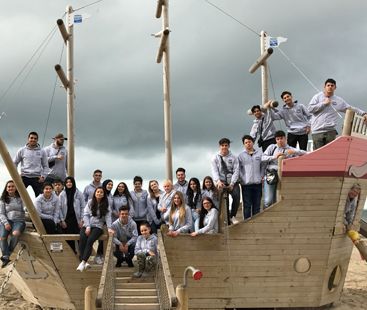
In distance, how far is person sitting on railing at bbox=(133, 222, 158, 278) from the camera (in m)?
9.43

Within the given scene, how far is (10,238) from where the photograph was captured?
10.5 metres

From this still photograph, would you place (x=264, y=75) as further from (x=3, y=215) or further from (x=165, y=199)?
(x=3, y=215)

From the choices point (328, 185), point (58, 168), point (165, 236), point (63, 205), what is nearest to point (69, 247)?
point (63, 205)

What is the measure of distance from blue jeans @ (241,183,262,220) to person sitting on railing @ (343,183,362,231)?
1.61 m

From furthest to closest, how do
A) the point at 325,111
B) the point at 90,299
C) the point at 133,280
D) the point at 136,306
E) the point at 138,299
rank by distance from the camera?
the point at 325,111, the point at 133,280, the point at 138,299, the point at 136,306, the point at 90,299

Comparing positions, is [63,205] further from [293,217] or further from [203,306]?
[293,217]

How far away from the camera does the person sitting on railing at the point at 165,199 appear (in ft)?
32.8

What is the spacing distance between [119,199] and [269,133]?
3410 mm

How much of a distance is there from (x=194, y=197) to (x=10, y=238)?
363cm

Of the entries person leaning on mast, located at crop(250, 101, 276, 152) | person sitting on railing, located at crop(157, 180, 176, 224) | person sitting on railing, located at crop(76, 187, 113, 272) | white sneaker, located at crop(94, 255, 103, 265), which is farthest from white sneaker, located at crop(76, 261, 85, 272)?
person leaning on mast, located at crop(250, 101, 276, 152)

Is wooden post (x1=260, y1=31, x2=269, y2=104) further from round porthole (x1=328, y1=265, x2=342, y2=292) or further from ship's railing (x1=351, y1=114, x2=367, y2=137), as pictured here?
round porthole (x1=328, y1=265, x2=342, y2=292)

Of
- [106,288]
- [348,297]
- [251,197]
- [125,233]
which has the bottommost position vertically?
[348,297]

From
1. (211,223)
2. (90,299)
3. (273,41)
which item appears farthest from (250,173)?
(273,41)

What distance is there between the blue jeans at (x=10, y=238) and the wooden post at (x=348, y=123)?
621 centimetres
